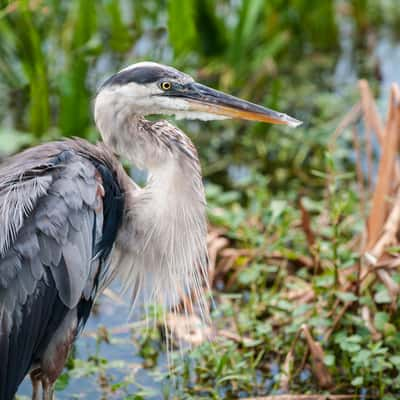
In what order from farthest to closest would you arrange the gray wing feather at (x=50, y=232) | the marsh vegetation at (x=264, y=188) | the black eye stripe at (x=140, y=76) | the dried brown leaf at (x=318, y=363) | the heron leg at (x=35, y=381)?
the marsh vegetation at (x=264, y=188) → the dried brown leaf at (x=318, y=363) → the heron leg at (x=35, y=381) → the black eye stripe at (x=140, y=76) → the gray wing feather at (x=50, y=232)

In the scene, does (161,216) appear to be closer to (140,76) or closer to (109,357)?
(140,76)

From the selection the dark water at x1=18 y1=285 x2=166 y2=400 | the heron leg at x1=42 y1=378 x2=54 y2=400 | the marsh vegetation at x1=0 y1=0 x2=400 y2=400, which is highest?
the marsh vegetation at x1=0 y1=0 x2=400 y2=400

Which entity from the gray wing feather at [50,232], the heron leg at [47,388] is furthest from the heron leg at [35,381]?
the gray wing feather at [50,232]

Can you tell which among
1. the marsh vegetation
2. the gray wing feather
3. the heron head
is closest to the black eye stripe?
the heron head

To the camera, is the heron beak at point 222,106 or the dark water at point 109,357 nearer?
the heron beak at point 222,106

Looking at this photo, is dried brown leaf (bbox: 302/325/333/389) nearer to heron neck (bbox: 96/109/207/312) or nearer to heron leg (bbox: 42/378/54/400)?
heron neck (bbox: 96/109/207/312)

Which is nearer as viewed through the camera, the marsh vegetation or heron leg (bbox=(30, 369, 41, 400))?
heron leg (bbox=(30, 369, 41, 400))

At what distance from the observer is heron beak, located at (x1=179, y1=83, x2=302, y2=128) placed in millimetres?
3445

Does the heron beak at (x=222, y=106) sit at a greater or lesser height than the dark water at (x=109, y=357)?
greater

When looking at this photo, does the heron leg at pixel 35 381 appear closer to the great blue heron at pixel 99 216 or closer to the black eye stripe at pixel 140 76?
the great blue heron at pixel 99 216

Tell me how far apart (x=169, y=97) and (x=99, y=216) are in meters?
0.50

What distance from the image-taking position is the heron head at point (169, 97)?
340 cm

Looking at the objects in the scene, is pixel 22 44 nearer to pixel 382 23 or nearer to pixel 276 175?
pixel 276 175

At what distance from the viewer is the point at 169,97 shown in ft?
11.3
